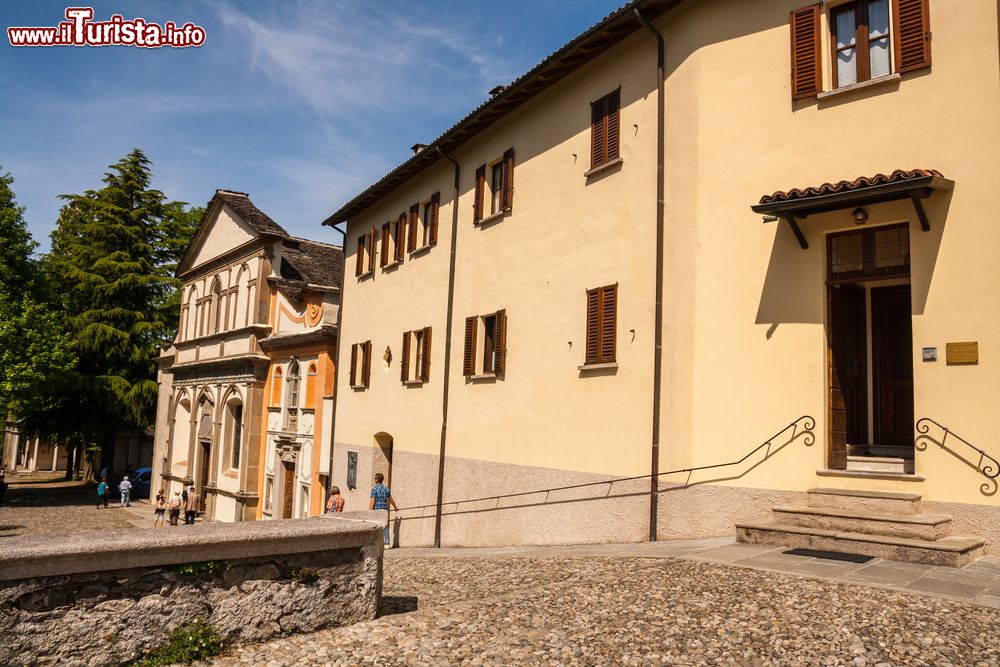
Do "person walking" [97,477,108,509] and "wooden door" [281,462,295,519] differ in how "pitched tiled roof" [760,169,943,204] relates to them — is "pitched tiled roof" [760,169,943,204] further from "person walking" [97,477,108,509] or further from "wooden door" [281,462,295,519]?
"person walking" [97,477,108,509]

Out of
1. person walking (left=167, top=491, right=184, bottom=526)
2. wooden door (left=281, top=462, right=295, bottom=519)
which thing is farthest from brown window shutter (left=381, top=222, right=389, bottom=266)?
person walking (left=167, top=491, right=184, bottom=526)

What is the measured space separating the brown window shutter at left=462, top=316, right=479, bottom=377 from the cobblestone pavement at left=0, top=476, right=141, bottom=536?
546 inches

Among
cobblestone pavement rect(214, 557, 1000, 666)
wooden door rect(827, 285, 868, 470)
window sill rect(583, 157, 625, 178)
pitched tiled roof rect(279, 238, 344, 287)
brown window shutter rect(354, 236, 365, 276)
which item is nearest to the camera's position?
cobblestone pavement rect(214, 557, 1000, 666)

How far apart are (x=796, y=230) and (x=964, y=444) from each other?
3.22 metres

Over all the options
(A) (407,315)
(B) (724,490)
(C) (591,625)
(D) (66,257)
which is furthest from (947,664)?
(D) (66,257)

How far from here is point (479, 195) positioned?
58.3ft

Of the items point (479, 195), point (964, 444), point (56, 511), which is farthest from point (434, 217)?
point (56, 511)

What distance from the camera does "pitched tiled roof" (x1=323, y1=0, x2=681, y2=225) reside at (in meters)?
12.5

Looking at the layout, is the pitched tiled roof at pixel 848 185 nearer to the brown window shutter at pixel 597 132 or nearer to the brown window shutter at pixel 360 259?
the brown window shutter at pixel 597 132

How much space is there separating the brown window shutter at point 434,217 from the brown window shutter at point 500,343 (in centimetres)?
433

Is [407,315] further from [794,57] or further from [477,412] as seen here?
[794,57]

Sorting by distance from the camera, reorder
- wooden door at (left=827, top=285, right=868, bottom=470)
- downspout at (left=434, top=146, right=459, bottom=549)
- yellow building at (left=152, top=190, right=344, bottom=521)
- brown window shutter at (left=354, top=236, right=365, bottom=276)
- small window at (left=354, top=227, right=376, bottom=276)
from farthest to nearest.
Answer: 1. yellow building at (left=152, top=190, right=344, bottom=521)
2. brown window shutter at (left=354, top=236, right=365, bottom=276)
3. small window at (left=354, top=227, right=376, bottom=276)
4. downspout at (left=434, top=146, right=459, bottom=549)
5. wooden door at (left=827, top=285, right=868, bottom=470)

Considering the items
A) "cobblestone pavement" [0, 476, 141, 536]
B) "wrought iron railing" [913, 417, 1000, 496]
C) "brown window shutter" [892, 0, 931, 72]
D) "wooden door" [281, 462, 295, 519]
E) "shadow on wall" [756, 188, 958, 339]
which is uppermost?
"brown window shutter" [892, 0, 931, 72]

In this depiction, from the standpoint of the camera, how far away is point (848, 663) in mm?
5320
